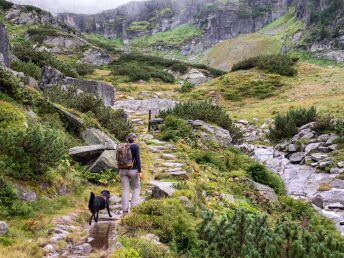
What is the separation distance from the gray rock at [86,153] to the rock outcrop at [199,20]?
139552 millimetres

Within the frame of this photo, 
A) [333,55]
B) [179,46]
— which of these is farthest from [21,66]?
[179,46]

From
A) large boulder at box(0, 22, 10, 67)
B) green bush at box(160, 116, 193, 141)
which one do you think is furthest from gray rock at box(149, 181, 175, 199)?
large boulder at box(0, 22, 10, 67)

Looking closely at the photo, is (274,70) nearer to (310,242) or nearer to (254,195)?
(254,195)

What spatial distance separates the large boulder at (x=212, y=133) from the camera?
18.5 meters

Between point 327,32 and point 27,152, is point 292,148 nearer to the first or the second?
point 27,152

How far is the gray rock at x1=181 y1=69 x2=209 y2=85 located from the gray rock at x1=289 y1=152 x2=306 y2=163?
106 feet

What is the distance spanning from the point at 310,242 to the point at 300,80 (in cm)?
3379

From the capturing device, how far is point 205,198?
398 inches

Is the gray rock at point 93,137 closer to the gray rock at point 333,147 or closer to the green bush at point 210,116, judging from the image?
the green bush at point 210,116

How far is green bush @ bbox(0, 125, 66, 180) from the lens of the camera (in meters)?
8.37

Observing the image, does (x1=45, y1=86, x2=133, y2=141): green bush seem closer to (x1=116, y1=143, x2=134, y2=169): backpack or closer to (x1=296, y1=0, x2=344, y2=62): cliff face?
(x1=116, y1=143, x2=134, y2=169): backpack

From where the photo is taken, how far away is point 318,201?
13.0 meters

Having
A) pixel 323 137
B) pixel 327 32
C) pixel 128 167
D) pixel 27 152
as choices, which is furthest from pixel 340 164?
pixel 327 32

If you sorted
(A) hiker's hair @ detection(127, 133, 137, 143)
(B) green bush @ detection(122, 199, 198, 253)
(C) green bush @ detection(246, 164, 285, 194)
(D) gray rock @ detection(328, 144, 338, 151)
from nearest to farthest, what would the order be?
(B) green bush @ detection(122, 199, 198, 253), (A) hiker's hair @ detection(127, 133, 137, 143), (C) green bush @ detection(246, 164, 285, 194), (D) gray rock @ detection(328, 144, 338, 151)
